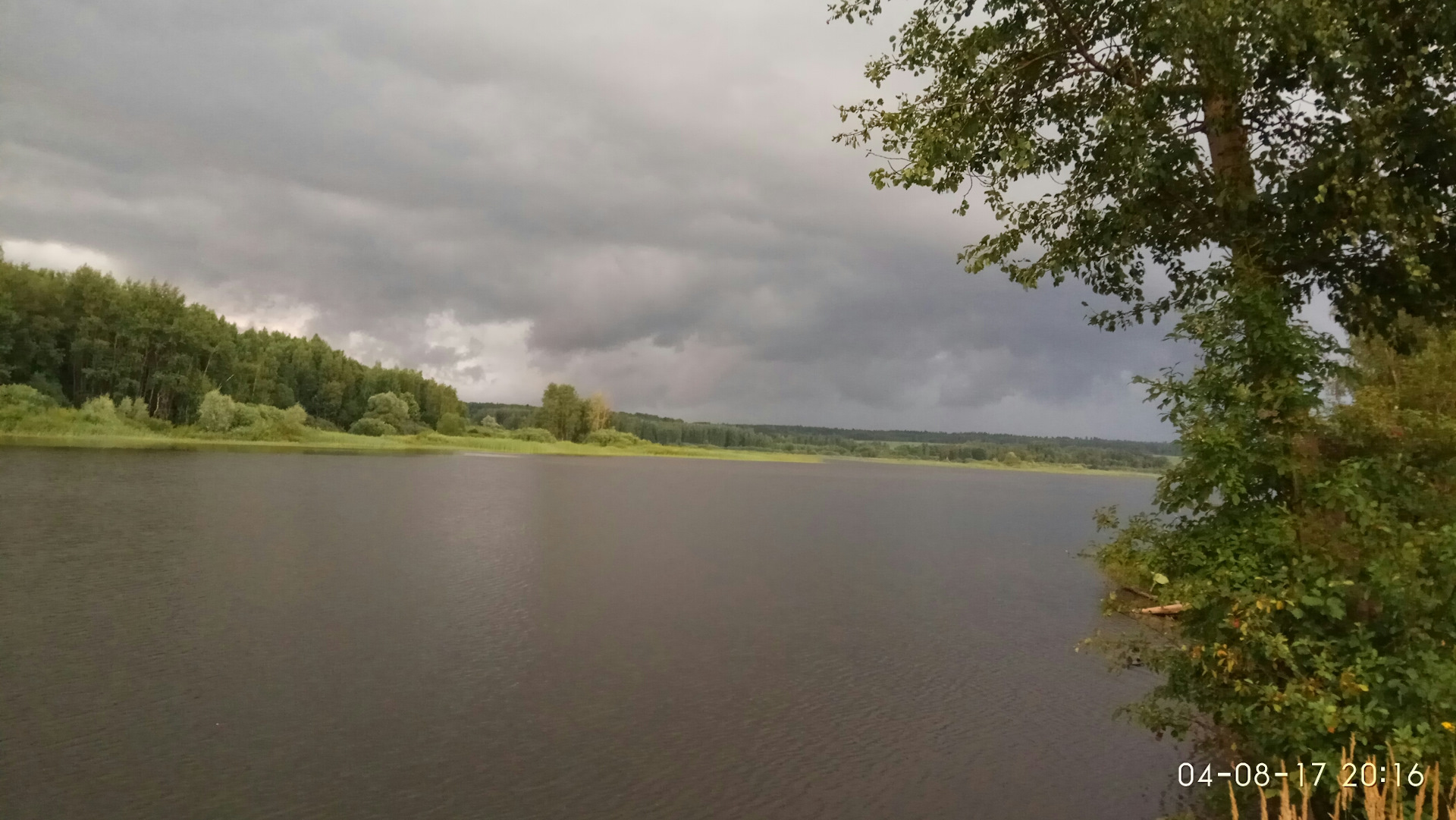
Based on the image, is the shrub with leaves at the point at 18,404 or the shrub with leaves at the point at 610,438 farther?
the shrub with leaves at the point at 610,438

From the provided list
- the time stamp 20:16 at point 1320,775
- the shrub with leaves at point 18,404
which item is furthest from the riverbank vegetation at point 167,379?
the time stamp 20:16 at point 1320,775

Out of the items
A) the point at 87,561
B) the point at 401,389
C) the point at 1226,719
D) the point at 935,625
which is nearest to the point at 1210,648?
the point at 1226,719

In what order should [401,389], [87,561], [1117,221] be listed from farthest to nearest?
[401,389] → [87,561] → [1117,221]

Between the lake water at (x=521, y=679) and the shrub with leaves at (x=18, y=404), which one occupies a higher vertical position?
the shrub with leaves at (x=18, y=404)

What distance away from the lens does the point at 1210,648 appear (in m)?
6.36

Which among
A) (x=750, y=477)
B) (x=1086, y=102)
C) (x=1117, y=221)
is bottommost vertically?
(x=750, y=477)

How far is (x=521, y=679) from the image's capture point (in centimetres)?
1255

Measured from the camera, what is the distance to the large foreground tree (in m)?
5.82

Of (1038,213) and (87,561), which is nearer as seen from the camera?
(1038,213)

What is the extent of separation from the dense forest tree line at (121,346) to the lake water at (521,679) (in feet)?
147

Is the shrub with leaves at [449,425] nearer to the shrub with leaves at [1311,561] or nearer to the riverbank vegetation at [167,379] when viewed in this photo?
the riverbank vegetation at [167,379]

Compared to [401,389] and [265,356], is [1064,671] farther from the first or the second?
[401,389]

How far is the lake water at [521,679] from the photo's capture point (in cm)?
896

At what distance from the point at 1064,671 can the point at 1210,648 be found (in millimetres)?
9852
